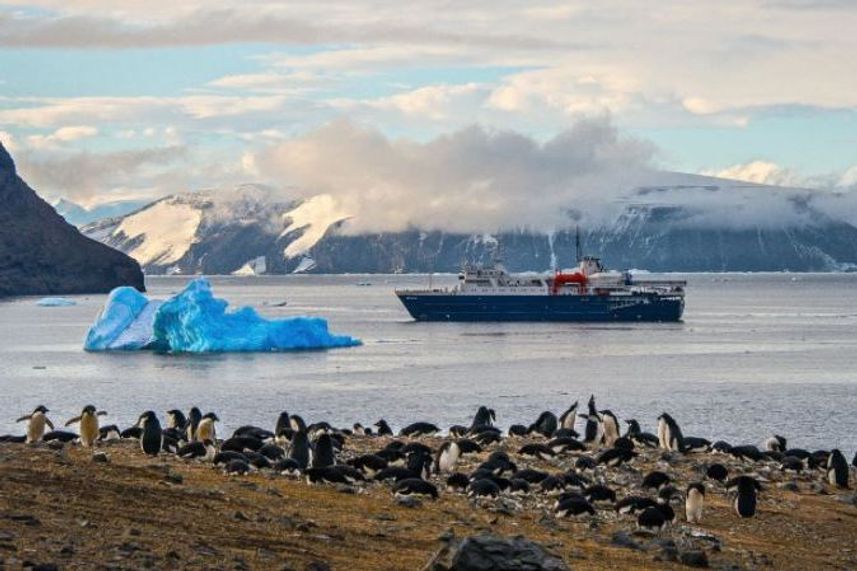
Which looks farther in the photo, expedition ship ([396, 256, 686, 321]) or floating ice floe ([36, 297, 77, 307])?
floating ice floe ([36, 297, 77, 307])

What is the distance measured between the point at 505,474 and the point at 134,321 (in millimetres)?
60884

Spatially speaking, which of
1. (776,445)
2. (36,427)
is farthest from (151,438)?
(776,445)

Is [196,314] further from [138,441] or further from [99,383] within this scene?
[138,441]

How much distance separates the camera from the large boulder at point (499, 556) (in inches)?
459

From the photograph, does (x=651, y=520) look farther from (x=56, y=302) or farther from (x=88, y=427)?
(x=56, y=302)

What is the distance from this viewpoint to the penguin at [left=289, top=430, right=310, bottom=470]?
22422 millimetres

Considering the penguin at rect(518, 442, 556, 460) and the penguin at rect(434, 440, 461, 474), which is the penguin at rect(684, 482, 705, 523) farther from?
the penguin at rect(518, 442, 556, 460)

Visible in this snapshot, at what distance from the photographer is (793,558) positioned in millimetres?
17625

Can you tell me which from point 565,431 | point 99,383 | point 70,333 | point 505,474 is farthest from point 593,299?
point 505,474

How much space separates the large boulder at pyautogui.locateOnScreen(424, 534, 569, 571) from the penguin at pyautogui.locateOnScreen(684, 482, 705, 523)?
793cm

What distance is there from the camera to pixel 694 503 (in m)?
19.5

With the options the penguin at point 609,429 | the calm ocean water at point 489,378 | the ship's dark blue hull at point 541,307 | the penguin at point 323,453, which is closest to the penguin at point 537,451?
the penguin at point 609,429

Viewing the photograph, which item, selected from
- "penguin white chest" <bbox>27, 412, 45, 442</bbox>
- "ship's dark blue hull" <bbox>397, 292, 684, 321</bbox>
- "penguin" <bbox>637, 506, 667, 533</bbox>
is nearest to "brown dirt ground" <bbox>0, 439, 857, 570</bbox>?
"penguin" <bbox>637, 506, 667, 533</bbox>

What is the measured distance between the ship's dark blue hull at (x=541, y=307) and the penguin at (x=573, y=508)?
93.4 metres
